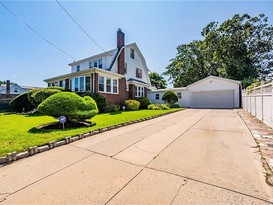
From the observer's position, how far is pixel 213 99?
22.3 m

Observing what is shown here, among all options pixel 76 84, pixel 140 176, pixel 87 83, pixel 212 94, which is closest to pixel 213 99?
pixel 212 94

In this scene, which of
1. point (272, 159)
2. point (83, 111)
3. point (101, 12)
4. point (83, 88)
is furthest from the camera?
point (83, 88)

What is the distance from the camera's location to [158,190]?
245 centimetres

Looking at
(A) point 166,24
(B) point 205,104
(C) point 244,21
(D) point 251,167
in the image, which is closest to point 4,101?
(A) point 166,24

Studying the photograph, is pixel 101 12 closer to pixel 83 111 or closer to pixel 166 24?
pixel 166 24

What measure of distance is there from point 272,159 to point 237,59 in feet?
91.9

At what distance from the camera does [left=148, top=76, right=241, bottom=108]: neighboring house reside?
20875 mm

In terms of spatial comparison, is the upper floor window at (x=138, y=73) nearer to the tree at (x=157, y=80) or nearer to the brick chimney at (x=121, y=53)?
the brick chimney at (x=121, y=53)

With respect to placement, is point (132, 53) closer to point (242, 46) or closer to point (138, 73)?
point (138, 73)

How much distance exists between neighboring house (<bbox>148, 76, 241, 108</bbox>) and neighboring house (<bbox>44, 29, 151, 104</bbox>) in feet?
Result: 23.5

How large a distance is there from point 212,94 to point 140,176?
74.2ft

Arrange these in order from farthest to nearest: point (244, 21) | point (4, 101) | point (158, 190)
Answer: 1. point (244, 21)
2. point (4, 101)
3. point (158, 190)

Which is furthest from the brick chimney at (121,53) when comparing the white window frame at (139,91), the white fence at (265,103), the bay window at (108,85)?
the white fence at (265,103)

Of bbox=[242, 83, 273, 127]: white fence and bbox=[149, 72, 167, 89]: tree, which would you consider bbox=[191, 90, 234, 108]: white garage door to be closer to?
bbox=[242, 83, 273, 127]: white fence
